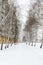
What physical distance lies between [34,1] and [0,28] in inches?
705

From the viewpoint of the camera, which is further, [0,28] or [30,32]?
[30,32]

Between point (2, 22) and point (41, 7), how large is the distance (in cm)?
1751

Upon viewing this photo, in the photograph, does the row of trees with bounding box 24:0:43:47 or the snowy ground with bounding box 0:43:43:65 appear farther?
the row of trees with bounding box 24:0:43:47

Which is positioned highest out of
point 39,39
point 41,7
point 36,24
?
point 41,7

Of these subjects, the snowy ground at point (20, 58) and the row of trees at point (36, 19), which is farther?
the row of trees at point (36, 19)

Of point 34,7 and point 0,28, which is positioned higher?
point 34,7

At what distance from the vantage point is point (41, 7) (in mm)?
66062

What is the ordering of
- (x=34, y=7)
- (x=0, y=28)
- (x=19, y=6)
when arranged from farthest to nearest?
(x=19, y=6), (x=34, y=7), (x=0, y=28)

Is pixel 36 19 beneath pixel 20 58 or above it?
above

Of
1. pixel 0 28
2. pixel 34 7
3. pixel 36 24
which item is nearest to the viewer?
pixel 0 28

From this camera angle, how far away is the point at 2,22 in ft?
171

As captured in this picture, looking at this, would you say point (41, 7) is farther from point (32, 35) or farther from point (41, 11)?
point (32, 35)

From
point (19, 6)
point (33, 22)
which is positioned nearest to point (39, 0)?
point (33, 22)

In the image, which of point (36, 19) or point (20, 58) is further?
point (36, 19)
